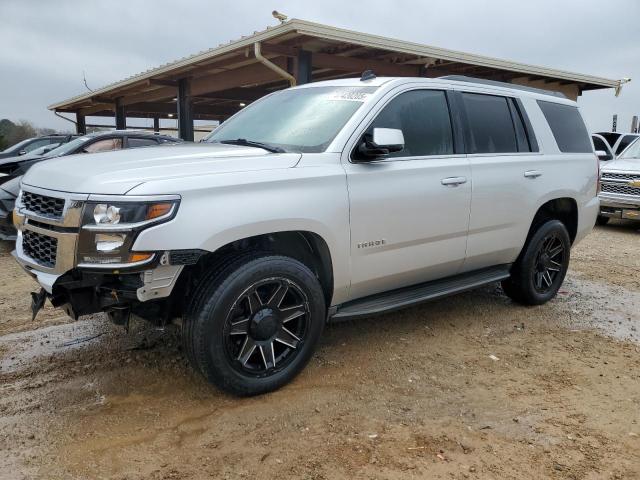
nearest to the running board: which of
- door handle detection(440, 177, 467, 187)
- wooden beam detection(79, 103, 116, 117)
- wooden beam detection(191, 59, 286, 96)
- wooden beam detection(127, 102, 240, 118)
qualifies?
door handle detection(440, 177, 467, 187)

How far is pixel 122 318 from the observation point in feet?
9.96

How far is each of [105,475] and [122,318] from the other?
0.87 meters

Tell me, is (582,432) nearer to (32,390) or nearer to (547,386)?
(547,386)

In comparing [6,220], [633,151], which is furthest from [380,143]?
[633,151]

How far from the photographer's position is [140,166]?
2922 millimetres

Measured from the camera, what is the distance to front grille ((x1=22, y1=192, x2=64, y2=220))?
2854 mm

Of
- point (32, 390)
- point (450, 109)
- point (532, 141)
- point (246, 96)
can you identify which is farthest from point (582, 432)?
point (246, 96)

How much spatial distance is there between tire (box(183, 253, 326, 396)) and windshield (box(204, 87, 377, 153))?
Answer: 0.89 m

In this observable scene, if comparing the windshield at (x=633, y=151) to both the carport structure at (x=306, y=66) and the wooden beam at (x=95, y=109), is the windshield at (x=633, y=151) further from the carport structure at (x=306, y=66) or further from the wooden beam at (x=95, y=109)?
the wooden beam at (x=95, y=109)

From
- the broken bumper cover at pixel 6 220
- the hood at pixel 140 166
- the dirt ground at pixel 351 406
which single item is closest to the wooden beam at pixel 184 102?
the broken bumper cover at pixel 6 220

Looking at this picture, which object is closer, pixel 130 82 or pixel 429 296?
pixel 429 296

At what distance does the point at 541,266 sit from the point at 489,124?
151 centimetres

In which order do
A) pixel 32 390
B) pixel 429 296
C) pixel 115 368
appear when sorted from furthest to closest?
1. pixel 429 296
2. pixel 115 368
3. pixel 32 390

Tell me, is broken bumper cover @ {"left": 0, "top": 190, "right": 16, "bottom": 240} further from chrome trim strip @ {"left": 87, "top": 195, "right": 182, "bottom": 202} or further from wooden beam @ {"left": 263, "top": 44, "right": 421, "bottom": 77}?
wooden beam @ {"left": 263, "top": 44, "right": 421, "bottom": 77}
